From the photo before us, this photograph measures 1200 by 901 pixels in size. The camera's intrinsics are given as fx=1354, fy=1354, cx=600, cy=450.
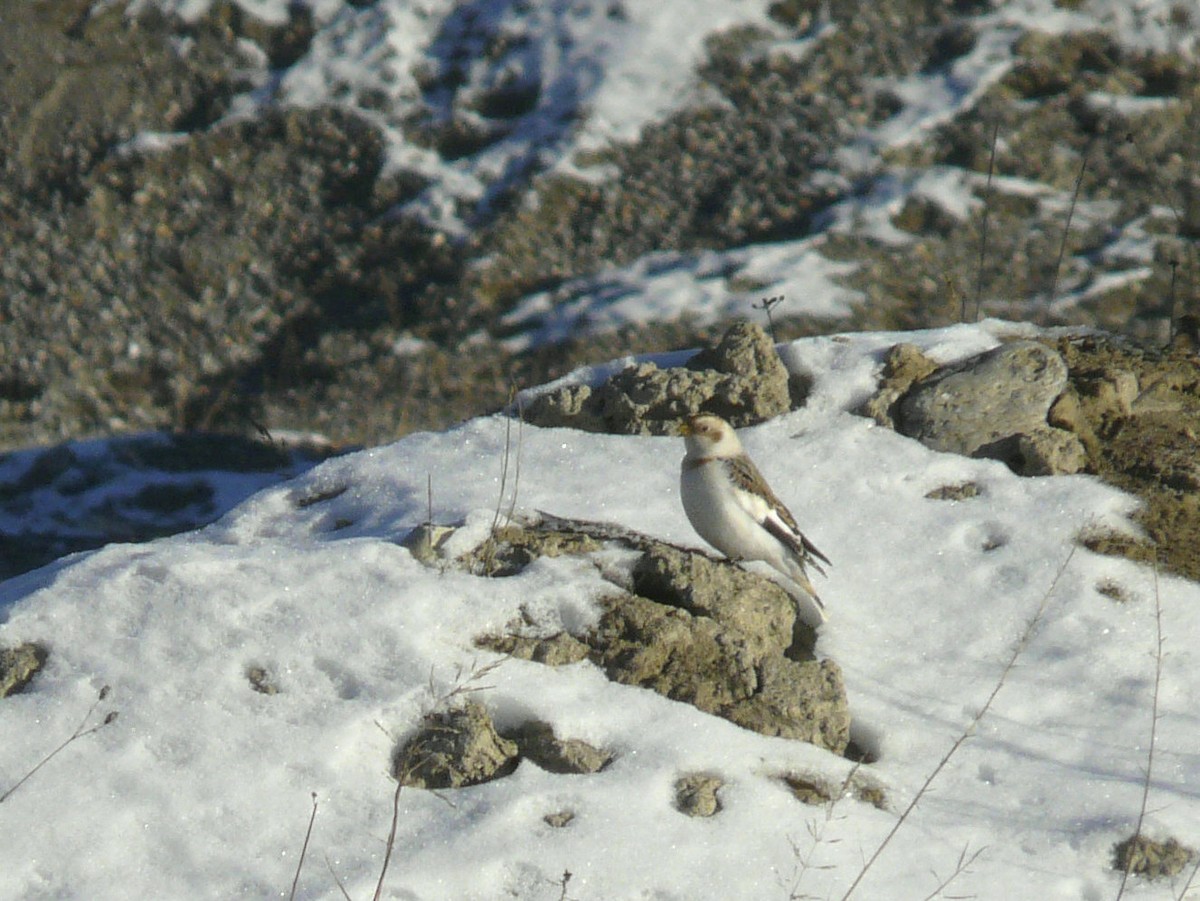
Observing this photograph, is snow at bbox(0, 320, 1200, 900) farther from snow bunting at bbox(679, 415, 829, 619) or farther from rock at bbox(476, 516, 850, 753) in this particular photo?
snow bunting at bbox(679, 415, 829, 619)

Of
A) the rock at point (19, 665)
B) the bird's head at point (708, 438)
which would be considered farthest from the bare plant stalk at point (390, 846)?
the bird's head at point (708, 438)

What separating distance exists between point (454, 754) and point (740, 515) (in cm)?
151

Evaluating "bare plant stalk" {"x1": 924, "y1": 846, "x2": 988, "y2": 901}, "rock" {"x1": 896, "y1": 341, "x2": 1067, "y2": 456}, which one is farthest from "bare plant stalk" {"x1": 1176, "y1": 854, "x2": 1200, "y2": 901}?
"rock" {"x1": 896, "y1": 341, "x2": 1067, "y2": 456}

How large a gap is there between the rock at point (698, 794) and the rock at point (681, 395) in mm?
2402

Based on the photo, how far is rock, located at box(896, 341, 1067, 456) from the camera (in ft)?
19.4

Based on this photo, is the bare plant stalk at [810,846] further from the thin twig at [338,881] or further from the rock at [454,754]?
the thin twig at [338,881]

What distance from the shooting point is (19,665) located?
4008 millimetres

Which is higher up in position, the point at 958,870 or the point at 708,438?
the point at 708,438

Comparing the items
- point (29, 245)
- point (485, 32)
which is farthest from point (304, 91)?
point (29, 245)

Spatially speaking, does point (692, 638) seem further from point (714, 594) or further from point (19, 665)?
point (19, 665)

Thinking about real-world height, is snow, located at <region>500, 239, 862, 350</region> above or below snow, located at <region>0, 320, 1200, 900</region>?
below

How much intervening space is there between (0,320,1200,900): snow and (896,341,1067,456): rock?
408 millimetres

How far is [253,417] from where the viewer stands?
879cm

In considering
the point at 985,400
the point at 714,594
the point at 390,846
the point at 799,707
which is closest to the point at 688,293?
the point at 985,400
